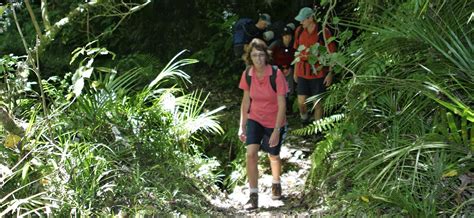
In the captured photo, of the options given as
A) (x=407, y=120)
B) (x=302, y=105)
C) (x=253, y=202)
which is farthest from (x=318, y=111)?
(x=407, y=120)

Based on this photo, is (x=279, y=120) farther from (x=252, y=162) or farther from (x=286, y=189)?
(x=286, y=189)

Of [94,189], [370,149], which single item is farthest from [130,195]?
[370,149]

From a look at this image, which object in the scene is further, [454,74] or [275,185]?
[275,185]

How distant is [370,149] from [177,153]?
2.17 m

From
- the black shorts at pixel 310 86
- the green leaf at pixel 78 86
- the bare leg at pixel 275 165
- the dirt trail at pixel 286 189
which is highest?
the green leaf at pixel 78 86

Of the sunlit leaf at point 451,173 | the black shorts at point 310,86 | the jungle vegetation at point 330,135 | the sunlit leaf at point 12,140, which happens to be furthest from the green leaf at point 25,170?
Result: the black shorts at point 310,86

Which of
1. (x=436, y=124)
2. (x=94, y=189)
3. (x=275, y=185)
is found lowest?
(x=275, y=185)

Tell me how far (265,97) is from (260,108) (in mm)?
125

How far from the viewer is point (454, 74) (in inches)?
204

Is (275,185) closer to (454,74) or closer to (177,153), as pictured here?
(177,153)

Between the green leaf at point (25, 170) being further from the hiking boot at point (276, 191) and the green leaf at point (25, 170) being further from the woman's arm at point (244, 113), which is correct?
the hiking boot at point (276, 191)

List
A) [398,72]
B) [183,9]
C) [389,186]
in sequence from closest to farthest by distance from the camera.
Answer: [389,186], [398,72], [183,9]

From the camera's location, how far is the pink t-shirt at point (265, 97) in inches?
245

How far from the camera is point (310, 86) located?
7965 mm
